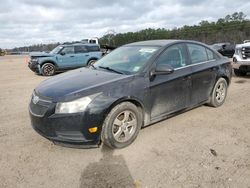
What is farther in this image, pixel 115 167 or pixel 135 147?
pixel 135 147

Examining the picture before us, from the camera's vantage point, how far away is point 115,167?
3551 mm

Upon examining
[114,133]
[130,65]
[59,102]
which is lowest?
[114,133]

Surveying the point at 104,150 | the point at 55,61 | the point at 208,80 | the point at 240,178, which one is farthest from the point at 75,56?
the point at 240,178

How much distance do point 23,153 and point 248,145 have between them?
3438mm

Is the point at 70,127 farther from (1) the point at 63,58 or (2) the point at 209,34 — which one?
(2) the point at 209,34

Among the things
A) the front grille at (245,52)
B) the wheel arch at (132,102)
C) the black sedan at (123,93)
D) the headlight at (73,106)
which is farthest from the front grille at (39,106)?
the front grille at (245,52)

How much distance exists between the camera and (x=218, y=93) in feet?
19.7

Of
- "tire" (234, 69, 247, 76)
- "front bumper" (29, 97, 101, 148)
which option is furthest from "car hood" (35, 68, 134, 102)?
"tire" (234, 69, 247, 76)

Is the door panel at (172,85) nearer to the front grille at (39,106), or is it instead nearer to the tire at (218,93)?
the tire at (218,93)

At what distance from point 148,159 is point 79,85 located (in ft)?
4.87

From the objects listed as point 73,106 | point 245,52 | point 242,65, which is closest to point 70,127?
point 73,106

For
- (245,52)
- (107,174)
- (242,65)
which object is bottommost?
(107,174)

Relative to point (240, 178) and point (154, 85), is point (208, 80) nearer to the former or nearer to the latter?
point (154, 85)

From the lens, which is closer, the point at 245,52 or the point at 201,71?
the point at 201,71
